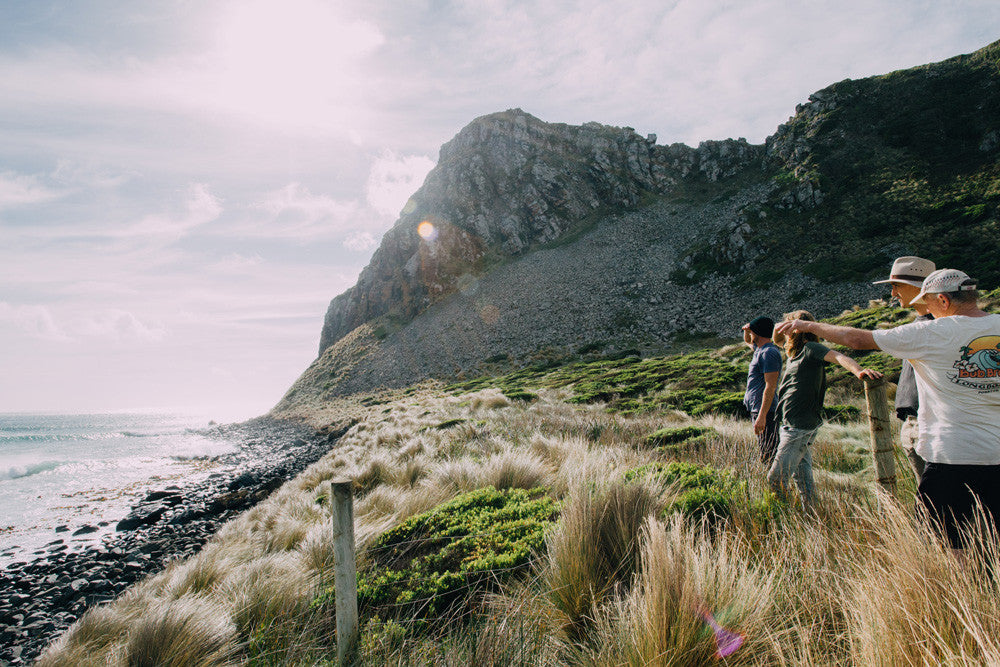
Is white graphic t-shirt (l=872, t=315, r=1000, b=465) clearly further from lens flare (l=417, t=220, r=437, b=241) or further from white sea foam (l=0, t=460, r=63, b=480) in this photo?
lens flare (l=417, t=220, r=437, b=241)

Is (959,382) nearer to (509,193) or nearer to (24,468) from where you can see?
(24,468)

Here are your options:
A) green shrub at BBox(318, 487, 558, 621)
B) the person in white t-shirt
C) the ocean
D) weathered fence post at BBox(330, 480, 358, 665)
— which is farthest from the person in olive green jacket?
the ocean

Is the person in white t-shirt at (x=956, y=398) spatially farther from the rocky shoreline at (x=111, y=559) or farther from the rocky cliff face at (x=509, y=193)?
the rocky cliff face at (x=509, y=193)

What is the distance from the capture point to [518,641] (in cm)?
232

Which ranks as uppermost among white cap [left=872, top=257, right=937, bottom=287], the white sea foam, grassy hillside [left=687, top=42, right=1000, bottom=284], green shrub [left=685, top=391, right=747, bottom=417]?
grassy hillside [left=687, top=42, right=1000, bottom=284]

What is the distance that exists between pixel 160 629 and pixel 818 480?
6.01 meters

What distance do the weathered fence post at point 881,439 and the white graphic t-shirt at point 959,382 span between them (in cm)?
28

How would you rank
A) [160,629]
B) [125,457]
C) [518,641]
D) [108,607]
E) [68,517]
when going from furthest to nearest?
1. [125,457]
2. [68,517]
3. [108,607]
4. [160,629]
5. [518,641]

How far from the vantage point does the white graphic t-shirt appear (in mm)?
2389

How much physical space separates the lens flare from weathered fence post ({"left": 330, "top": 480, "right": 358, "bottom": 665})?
61939 mm

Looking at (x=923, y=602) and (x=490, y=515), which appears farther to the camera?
(x=490, y=515)

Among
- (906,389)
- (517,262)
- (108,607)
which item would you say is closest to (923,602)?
(906,389)

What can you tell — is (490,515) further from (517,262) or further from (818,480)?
(517,262)

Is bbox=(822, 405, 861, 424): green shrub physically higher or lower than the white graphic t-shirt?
lower
